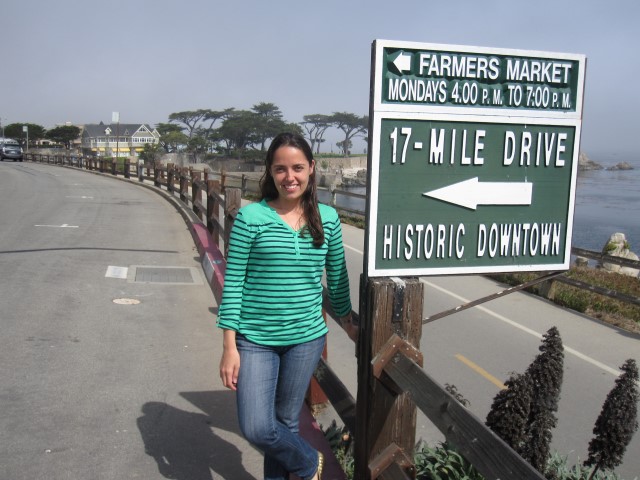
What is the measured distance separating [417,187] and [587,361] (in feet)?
17.9

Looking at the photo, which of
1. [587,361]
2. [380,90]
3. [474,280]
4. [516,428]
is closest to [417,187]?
[380,90]

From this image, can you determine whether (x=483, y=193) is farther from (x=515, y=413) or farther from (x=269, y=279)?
(x=515, y=413)

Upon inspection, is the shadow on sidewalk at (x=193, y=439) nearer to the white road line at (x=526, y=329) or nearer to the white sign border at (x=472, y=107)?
the white sign border at (x=472, y=107)

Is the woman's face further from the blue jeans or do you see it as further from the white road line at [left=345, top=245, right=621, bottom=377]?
the white road line at [left=345, top=245, right=621, bottom=377]

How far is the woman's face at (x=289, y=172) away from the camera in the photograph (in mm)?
2725

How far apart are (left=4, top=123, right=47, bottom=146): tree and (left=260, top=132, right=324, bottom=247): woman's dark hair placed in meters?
105

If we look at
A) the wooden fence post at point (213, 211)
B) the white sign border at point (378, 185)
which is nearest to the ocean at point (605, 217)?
the wooden fence post at point (213, 211)

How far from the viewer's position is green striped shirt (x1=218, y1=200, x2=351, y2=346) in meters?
2.63

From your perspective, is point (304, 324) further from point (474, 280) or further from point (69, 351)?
point (474, 280)

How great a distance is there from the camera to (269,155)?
278cm

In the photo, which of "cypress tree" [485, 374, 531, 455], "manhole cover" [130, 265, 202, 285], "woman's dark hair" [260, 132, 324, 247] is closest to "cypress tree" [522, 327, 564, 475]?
"cypress tree" [485, 374, 531, 455]

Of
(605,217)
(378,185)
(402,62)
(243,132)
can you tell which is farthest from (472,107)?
(605,217)

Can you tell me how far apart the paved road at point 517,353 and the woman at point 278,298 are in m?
2.14

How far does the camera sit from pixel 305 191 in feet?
9.18
